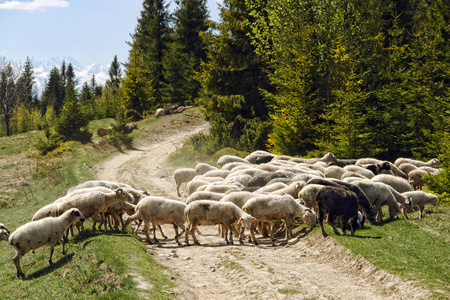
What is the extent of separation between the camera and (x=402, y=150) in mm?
36688

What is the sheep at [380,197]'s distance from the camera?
55.1ft

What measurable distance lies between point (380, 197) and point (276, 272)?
7.51 metres

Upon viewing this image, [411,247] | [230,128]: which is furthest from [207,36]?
[411,247]

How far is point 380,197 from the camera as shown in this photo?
55.5ft

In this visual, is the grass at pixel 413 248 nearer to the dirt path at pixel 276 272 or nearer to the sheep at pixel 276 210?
the dirt path at pixel 276 272

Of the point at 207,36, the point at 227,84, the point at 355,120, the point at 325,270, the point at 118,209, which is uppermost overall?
the point at 207,36

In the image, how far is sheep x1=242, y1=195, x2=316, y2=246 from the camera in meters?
15.5

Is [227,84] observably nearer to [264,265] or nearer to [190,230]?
[190,230]

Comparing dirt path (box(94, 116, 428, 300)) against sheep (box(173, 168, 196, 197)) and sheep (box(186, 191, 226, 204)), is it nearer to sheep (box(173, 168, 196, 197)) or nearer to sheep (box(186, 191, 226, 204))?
sheep (box(186, 191, 226, 204))

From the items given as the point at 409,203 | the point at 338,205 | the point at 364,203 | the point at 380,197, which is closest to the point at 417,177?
the point at 409,203

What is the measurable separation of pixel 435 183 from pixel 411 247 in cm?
1055

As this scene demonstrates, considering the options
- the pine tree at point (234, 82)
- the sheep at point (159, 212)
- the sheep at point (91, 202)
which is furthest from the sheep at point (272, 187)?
the pine tree at point (234, 82)

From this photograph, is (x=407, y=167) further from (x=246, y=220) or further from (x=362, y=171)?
(x=246, y=220)

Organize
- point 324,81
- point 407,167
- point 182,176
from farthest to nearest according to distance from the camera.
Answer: point 324,81, point 182,176, point 407,167
